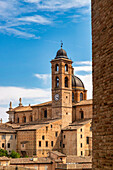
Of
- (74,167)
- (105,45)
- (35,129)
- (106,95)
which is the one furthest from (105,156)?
(35,129)

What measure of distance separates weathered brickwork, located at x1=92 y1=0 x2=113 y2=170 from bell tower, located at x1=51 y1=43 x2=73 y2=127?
45079 mm

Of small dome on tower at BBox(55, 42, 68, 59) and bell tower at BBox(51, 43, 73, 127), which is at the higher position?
small dome on tower at BBox(55, 42, 68, 59)

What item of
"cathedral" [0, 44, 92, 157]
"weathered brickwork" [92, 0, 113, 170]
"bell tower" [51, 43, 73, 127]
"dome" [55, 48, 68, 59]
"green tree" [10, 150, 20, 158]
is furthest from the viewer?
"dome" [55, 48, 68, 59]

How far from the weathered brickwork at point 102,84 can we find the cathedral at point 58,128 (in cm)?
4124

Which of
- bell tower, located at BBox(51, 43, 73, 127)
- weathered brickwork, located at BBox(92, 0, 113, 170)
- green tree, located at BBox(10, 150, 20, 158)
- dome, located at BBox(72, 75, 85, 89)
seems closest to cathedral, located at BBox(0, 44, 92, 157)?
bell tower, located at BBox(51, 43, 73, 127)

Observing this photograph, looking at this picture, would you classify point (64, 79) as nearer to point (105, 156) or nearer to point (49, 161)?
point (49, 161)

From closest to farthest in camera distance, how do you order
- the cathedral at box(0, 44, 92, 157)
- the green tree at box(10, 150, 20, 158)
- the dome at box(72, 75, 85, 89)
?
the green tree at box(10, 150, 20, 158) → the cathedral at box(0, 44, 92, 157) → the dome at box(72, 75, 85, 89)

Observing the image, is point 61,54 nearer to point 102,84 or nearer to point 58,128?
point 58,128

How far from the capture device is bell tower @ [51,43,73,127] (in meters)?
53.5

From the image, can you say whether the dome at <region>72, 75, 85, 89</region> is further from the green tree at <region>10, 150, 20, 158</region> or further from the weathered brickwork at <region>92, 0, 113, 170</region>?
the weathered brickwork at <region>92, 0, 113, 170</region>

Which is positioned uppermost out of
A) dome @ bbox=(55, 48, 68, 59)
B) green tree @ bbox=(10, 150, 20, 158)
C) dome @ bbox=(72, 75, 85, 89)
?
dome @ bbox=(55, 48, 68, 59)

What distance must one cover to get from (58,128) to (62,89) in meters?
6.08

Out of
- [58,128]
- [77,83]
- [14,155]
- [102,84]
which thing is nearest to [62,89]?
[58,128]

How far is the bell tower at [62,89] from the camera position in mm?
53531
